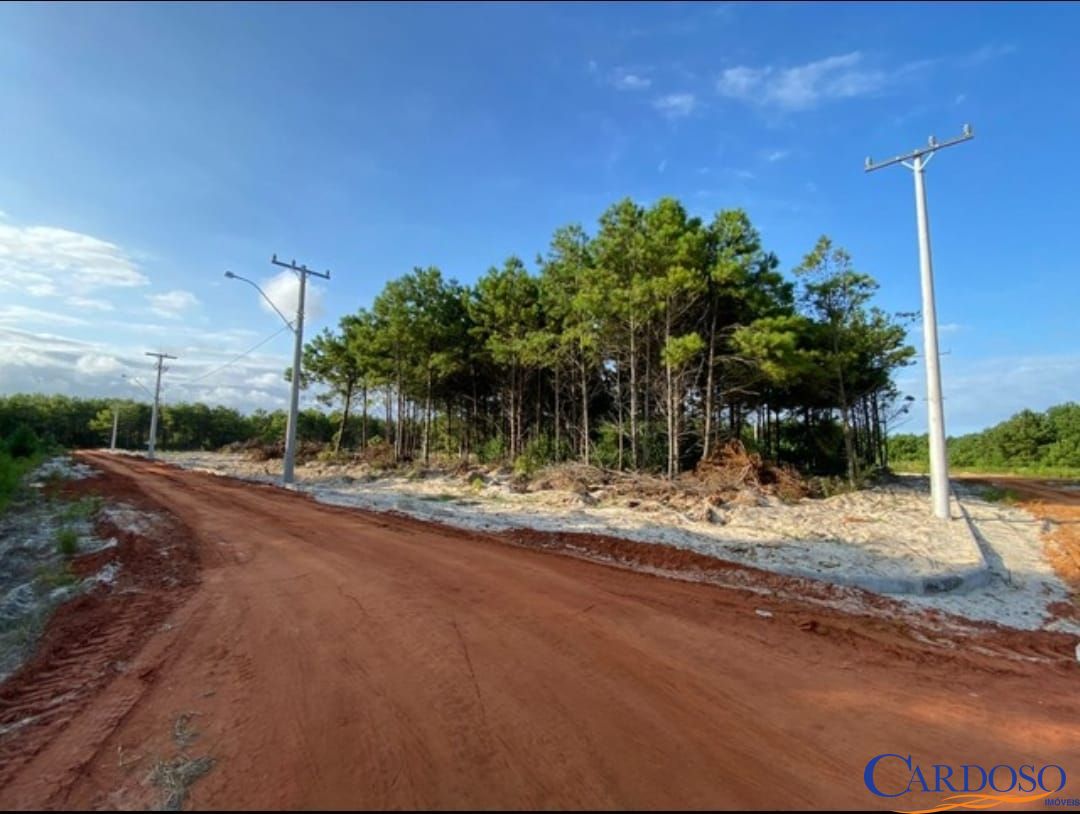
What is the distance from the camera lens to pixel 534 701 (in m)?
3.30

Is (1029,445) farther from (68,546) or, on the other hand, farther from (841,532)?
(68,546)

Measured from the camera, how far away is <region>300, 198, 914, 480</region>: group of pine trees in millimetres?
16891

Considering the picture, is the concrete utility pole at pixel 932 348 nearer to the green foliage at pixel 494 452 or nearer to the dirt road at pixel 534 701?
the dirt road at pixel 534 701

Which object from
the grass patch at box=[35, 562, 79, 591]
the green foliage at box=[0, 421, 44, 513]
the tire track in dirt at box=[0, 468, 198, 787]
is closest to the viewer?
the tire track in dirt at box=[0, 468, 198, 787]

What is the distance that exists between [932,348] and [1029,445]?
42.7 meters

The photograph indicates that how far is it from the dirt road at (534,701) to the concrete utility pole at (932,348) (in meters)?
7.26

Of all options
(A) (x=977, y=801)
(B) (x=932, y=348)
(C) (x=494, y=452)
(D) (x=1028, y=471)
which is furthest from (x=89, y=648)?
Answer: (D) (x=1028, y=471)

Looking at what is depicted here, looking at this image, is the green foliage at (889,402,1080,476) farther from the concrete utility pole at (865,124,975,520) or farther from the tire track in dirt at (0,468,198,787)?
the tire track in dirt at (0,468,198,787)

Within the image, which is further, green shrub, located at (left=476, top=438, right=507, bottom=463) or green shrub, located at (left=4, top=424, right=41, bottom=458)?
green shrub, located at (left=4, top=424, right=41, bottom=458)

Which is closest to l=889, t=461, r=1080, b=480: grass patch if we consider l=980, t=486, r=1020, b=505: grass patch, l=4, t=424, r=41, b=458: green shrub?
l=980, t=486, r=1020, b=505: grass patch

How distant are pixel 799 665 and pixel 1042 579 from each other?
671cm
